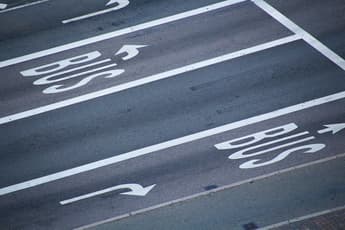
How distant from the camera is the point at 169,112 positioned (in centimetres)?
2622

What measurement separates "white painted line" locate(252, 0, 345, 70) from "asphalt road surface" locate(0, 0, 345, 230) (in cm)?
5

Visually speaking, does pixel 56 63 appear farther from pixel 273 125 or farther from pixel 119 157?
pixel 273 125

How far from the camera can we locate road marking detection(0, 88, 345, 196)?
2408cm

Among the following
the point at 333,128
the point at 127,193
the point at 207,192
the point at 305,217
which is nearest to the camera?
the point at 305,217

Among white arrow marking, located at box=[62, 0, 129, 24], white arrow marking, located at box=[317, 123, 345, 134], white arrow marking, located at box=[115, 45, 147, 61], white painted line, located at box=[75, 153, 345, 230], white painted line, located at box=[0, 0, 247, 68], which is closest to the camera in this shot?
white painted line, located at box=[75, 153, 345, 230]

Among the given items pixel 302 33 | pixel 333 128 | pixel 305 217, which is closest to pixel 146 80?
pixel 302 33

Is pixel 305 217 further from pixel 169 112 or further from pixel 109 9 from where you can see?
pixel 109 9

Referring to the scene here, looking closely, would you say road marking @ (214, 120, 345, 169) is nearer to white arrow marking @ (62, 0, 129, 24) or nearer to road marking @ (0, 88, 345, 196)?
road marking @ (0, 88, 345, 196)

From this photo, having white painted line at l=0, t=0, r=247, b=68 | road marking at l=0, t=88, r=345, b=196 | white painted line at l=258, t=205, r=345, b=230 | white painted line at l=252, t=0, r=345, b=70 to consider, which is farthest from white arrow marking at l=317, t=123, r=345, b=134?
white painted line at l=0, t=0, r=247, b=68

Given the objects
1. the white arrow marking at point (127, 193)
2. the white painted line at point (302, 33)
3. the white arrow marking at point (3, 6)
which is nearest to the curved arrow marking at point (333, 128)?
the white painted line at point (302, 33)

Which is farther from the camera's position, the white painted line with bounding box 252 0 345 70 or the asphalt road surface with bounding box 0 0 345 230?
the white painted line with bounding box 252 0 345 70

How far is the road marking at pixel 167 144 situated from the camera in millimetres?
24078

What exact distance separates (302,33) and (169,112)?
21.0 ft

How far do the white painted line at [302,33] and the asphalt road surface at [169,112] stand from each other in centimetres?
5
